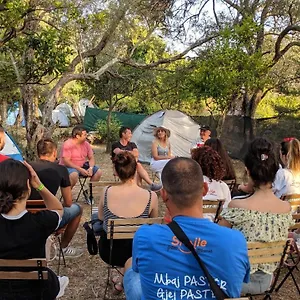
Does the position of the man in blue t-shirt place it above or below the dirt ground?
above

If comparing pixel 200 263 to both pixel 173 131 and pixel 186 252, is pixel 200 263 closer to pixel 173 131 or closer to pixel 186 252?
pixel 186 252

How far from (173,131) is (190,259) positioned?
10.1 m

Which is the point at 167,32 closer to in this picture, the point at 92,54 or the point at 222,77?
the point at 92,54

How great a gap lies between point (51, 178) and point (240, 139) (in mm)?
9219

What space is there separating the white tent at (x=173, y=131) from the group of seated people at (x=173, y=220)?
7583mm

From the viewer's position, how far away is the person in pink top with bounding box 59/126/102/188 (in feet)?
20.4

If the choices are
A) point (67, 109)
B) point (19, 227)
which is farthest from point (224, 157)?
point (67, 109)

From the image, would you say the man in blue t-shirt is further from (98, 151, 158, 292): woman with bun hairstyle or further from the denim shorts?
the denim shorts

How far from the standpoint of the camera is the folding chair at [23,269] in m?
2.13

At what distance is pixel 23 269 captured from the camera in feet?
7.22

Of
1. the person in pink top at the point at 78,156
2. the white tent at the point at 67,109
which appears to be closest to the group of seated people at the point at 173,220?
the person in pink top at the point at 78,156

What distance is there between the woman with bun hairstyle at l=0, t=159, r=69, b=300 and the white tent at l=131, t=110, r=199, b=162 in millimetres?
9252

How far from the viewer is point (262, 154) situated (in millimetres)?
2760

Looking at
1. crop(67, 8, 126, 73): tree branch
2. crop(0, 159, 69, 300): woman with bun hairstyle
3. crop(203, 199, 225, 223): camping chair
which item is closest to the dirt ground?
crop(203, 199, 225, 223): camping chair
